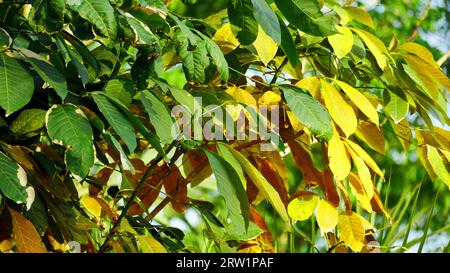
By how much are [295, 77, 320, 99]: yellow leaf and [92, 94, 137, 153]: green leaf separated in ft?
1.37

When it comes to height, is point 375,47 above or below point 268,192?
above

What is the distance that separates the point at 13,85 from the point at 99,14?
0.18 m

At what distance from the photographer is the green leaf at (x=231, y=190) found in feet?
4.25

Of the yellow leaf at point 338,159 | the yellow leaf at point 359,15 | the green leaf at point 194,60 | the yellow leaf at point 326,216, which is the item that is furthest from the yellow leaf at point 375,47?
the green leaf at point 194,60

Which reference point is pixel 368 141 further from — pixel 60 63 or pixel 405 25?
pixel 405 25

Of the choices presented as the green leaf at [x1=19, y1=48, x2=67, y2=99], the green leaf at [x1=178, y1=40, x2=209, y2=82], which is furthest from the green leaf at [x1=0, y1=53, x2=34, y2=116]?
the green leaf at [x1=178, y1=40, x2=209, y2=82]

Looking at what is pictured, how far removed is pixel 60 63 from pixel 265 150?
0.45 meters

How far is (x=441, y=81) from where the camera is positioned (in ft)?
5.49

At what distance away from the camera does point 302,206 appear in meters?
1.62

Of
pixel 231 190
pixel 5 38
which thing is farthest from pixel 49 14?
pixel 231 190

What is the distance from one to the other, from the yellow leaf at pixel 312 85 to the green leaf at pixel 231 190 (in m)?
0.28

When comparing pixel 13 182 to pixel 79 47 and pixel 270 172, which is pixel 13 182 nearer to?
pixel 79 47

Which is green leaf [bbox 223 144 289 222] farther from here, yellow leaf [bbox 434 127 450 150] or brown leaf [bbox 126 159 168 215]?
yellow leaf [bbox 434 127 450 150]
